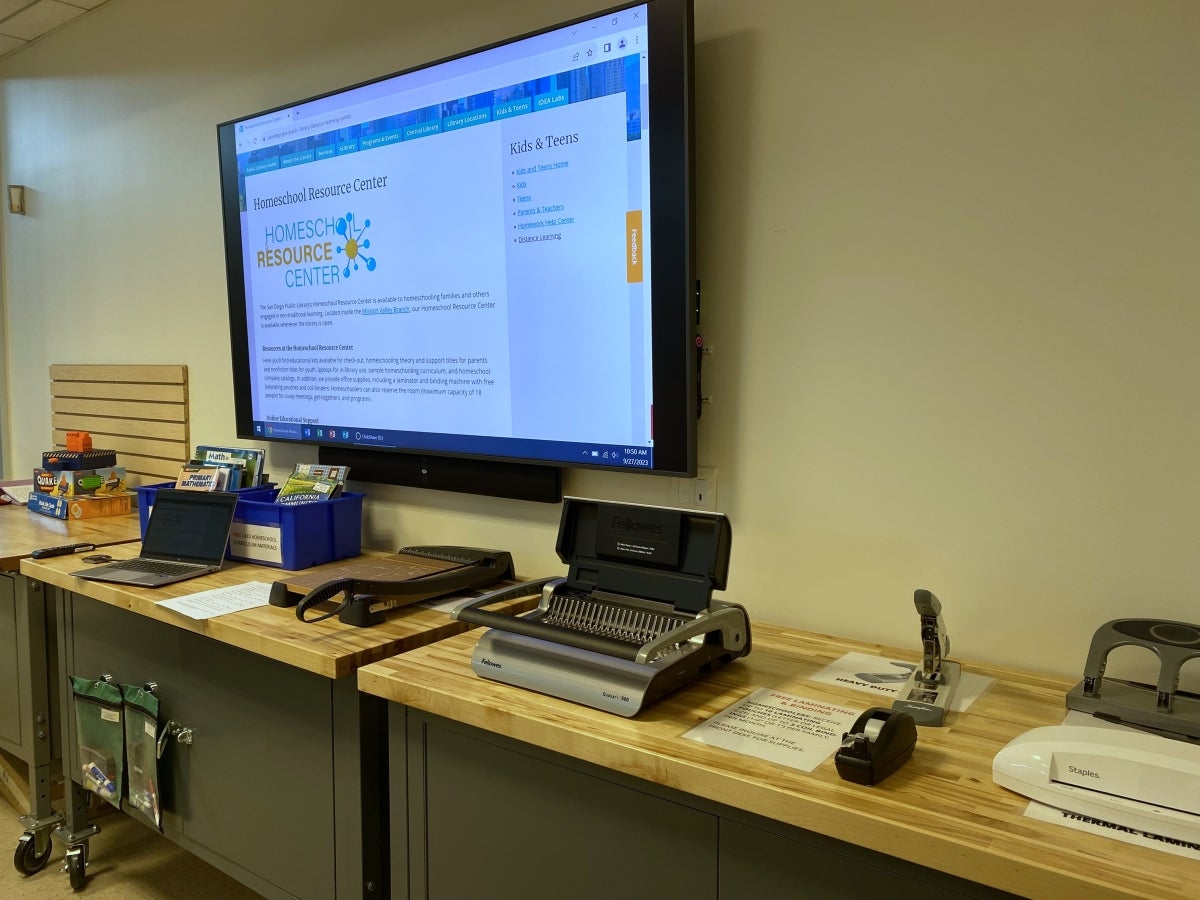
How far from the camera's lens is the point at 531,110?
6.26 feet

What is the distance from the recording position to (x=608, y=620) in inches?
57.7

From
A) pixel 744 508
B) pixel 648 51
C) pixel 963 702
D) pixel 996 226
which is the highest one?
pixel 648 51

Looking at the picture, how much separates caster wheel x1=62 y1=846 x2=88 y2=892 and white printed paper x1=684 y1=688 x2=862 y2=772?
6.70ft

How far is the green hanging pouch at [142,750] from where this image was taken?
2.09 metres

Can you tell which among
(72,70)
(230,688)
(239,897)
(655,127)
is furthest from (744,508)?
(72,70)

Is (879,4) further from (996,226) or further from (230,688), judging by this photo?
(230,688)

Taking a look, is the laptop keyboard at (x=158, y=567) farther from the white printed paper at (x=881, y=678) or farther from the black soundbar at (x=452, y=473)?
the white printed paper at (x=881, y=678)

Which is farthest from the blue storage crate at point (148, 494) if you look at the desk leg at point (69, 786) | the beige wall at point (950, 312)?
the beige wall at point (950, 312)

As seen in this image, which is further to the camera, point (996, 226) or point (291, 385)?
point (291, 385)

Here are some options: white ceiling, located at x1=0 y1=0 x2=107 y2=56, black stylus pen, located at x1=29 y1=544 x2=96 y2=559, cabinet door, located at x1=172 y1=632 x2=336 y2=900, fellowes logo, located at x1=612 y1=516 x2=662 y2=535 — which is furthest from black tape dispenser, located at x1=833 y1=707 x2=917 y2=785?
white ceiling, located at x1=0 y1=0 x2=107 y2=56

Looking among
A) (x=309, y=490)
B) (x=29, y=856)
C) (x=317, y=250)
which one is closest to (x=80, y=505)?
(x=29, y=856)

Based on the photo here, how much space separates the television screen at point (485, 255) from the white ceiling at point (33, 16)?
1330 mm

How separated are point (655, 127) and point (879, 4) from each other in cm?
45

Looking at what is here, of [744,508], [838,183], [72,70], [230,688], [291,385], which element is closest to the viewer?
[838,183]
